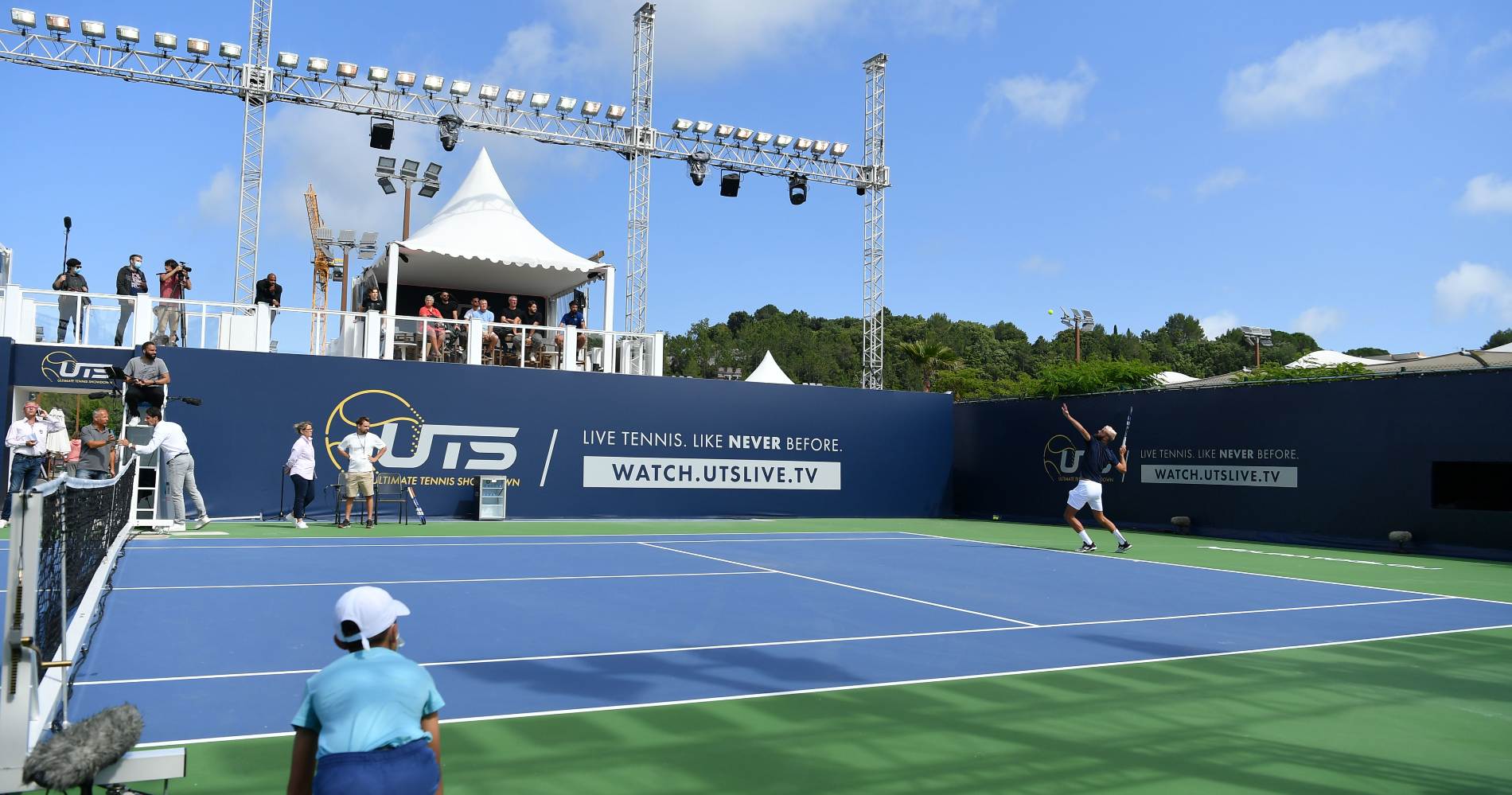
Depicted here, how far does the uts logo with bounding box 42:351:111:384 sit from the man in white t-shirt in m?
3.98

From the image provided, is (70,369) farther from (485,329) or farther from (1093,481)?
(1093,481)

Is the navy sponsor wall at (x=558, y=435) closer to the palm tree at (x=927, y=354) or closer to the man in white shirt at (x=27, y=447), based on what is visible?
the man in white shirt at (x=27, y=447)

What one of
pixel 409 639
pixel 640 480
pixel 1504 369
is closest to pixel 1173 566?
pixel 1504 369

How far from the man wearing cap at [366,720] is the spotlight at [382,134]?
2164 cm

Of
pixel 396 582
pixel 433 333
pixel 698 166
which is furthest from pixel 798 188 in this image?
pixel 396 582

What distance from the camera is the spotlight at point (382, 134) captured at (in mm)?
22797

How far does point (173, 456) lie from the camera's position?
48.1 feet

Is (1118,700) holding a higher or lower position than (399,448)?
lower

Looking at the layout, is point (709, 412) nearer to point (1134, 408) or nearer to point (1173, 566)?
point (1134, 408)

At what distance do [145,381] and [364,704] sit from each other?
44.4 feet

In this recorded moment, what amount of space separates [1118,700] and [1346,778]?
4.74 ft

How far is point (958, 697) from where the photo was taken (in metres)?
5.84

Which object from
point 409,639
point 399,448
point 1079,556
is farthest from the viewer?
point 399,448

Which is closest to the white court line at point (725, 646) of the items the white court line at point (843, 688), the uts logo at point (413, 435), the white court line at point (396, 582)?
the white court line at point (843, 688)
